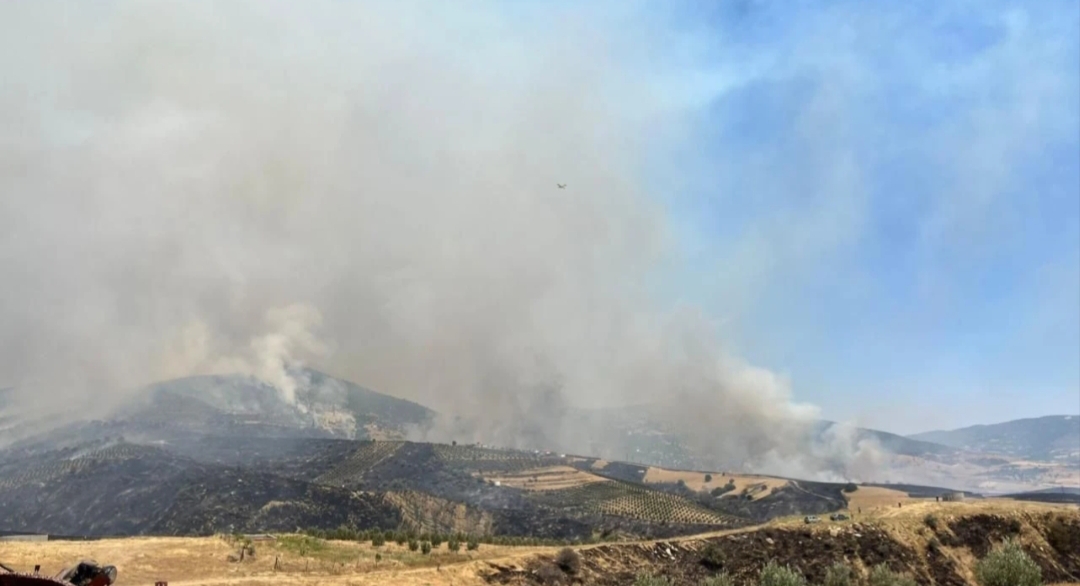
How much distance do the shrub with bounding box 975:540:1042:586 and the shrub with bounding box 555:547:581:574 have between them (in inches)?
1144

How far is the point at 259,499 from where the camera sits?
95.4 m

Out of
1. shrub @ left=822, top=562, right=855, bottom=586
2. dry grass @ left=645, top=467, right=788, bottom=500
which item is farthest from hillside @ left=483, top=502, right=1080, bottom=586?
dry grass @ left=645, top=467, right=788, bottom=500

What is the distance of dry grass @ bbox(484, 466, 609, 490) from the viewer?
14050 centimetres

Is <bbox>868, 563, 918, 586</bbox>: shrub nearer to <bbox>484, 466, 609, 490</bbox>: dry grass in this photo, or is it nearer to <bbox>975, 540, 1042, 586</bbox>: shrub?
<bbox>975, 540, 1042, 586</bbox>: shrub

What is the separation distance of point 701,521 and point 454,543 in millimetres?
63404

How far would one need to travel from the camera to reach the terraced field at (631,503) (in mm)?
107875

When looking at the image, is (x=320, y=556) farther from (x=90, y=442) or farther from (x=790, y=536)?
(x=90, y=442)

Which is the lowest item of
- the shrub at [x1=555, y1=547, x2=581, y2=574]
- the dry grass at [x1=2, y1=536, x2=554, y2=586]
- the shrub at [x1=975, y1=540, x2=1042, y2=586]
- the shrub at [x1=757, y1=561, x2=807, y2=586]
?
the shrub at [x1=975, y1=540, x2=1042, y2=586]

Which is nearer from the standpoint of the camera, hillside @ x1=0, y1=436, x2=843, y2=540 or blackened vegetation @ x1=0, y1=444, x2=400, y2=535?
blackened vegetation @ x1=0, y1=444, x2=400, y2=535

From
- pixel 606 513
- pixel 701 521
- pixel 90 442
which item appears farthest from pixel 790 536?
pixel 90 442

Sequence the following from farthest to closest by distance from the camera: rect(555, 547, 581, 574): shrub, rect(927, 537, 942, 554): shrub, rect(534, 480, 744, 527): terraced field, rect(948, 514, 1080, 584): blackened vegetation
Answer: rect(534, 480, 744, 527): terraced field
rect(948, 514, 1080, 584): blackened vegetation
rect(927, 537, 942, 554): shrub
rect(555, 547, 581, 574): shrub

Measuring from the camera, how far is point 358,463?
146m

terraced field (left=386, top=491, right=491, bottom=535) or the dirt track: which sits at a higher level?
terraced field (left=386, top=491, right=491, bottom=535)

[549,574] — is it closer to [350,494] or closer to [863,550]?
[863,550]
